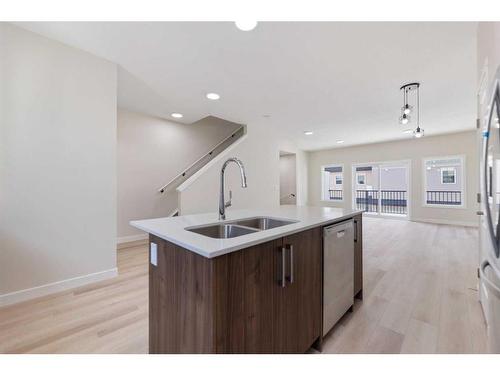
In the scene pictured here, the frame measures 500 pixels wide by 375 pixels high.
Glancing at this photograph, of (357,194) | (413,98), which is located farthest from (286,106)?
(357,194)

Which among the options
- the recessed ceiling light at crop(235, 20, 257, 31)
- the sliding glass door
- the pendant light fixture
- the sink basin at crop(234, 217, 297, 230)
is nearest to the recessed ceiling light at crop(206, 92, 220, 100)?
the recessed ceiling light at crop(235, 20, 257, 31)

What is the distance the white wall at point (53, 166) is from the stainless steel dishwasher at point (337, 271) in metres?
2.39

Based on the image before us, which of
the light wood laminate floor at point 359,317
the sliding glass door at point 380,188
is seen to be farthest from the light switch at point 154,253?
the sliding glass door at point 380,188

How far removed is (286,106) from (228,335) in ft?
12.0

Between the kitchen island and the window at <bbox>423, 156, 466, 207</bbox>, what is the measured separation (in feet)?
22.2

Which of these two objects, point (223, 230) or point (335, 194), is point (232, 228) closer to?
point (223, 230)

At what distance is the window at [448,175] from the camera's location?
20.1 feet

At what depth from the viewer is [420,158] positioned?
6.45 metres

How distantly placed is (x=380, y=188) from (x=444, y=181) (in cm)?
159

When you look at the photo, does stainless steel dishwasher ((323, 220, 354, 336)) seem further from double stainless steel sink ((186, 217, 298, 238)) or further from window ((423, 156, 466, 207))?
window ((423, 156, 466, 207))
